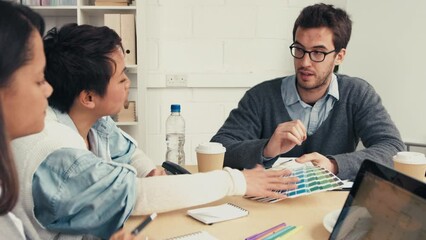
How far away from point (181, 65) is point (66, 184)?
6.52ft

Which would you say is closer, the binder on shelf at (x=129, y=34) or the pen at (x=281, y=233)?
the pen at (x=281, y=233)

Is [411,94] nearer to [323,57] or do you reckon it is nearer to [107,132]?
[323,57]

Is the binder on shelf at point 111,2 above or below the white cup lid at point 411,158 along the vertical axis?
above

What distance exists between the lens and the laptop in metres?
0.65

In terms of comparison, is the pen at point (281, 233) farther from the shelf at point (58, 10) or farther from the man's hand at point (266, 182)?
the shelf at point (58, 10)

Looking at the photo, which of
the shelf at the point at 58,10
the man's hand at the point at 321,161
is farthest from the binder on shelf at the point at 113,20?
the man's hand at the point at 321,161

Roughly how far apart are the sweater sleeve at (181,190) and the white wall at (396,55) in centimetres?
174

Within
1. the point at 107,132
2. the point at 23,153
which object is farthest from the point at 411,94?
the point at 23,153

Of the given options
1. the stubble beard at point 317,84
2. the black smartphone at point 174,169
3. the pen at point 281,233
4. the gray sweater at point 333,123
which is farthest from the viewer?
the stubble beard at point 317,84

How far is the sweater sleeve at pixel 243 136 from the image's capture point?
1448 mm

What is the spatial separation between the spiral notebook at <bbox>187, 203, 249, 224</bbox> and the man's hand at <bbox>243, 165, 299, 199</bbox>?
0.07 meters

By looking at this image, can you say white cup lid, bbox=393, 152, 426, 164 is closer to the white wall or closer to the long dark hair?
the long dark hair

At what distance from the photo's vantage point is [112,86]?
1249mm

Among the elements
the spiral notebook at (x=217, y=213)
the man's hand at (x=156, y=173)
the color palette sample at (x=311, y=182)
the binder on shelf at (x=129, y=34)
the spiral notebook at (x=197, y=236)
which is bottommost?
the man's hand at (x=156, y=173)
